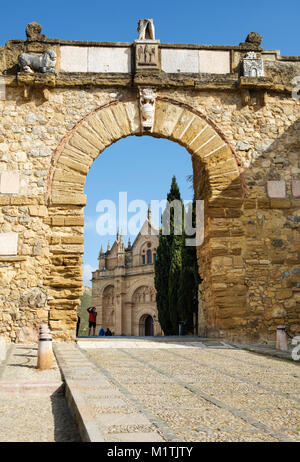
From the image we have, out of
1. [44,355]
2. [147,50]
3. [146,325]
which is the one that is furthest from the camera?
[146,325]

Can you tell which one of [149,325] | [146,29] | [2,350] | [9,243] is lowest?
[149,325]

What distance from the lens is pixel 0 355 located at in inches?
245

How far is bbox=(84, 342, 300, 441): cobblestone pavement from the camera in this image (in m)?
2.74

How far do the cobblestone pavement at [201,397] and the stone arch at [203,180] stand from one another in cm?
235

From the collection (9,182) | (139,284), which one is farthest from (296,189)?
(139,284)

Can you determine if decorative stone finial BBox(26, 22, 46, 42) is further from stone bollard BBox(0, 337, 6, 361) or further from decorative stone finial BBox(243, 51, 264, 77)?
stone bollard BBox(0, 337, 6, 361)

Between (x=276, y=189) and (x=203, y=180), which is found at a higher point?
(x=203, y=180)

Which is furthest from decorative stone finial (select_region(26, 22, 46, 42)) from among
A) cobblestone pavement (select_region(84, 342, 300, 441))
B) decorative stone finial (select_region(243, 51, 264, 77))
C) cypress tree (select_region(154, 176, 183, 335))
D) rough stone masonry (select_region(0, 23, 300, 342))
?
cypress tree (select_region(154, 176, 183, 335))

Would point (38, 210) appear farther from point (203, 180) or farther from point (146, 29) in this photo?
point (146, 29)

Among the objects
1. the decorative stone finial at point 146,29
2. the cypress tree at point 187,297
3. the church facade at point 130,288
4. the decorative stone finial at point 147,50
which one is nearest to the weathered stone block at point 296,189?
the decorative stone finial at point 147,50

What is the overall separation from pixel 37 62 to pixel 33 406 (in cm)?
A: 702

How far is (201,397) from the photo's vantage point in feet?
12.2

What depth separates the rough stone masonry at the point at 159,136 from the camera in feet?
28.1
